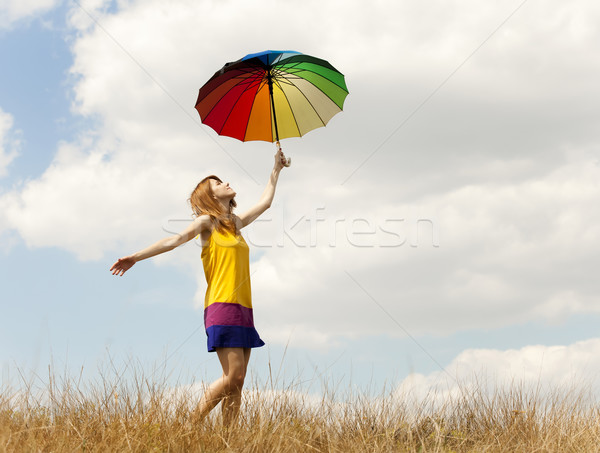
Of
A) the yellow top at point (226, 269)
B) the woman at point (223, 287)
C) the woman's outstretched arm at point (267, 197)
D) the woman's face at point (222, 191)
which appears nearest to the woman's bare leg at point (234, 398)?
the woman at point (223, 287)

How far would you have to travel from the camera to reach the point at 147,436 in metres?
4.55

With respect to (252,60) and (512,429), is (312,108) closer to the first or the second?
(252,60)

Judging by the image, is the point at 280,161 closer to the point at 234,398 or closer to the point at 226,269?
the point at 226,269

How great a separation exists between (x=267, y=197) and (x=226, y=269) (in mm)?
1106

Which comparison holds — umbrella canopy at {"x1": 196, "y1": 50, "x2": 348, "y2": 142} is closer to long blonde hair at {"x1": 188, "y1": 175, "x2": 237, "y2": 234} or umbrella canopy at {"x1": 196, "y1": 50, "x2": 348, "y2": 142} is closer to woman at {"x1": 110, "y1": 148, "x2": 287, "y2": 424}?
long blonde hair at {"x1": 188, "y1": 175, "x2": 237, "y2": 234}

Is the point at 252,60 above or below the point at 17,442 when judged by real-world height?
above

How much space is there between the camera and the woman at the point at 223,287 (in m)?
5.03

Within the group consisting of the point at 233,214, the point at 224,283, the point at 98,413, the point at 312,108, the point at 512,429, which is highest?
the point at 312,108

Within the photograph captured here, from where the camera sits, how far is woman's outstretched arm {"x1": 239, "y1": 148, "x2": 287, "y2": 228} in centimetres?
574

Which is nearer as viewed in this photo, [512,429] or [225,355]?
[225,355]

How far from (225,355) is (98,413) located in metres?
1.22

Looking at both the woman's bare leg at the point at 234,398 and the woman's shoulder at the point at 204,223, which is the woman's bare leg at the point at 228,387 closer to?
the woman's bare leg at the point at 234,398

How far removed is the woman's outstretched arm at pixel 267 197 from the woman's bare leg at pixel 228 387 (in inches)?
52.0

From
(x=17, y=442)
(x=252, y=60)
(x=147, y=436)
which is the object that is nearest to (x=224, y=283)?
(x=147, y=436)
